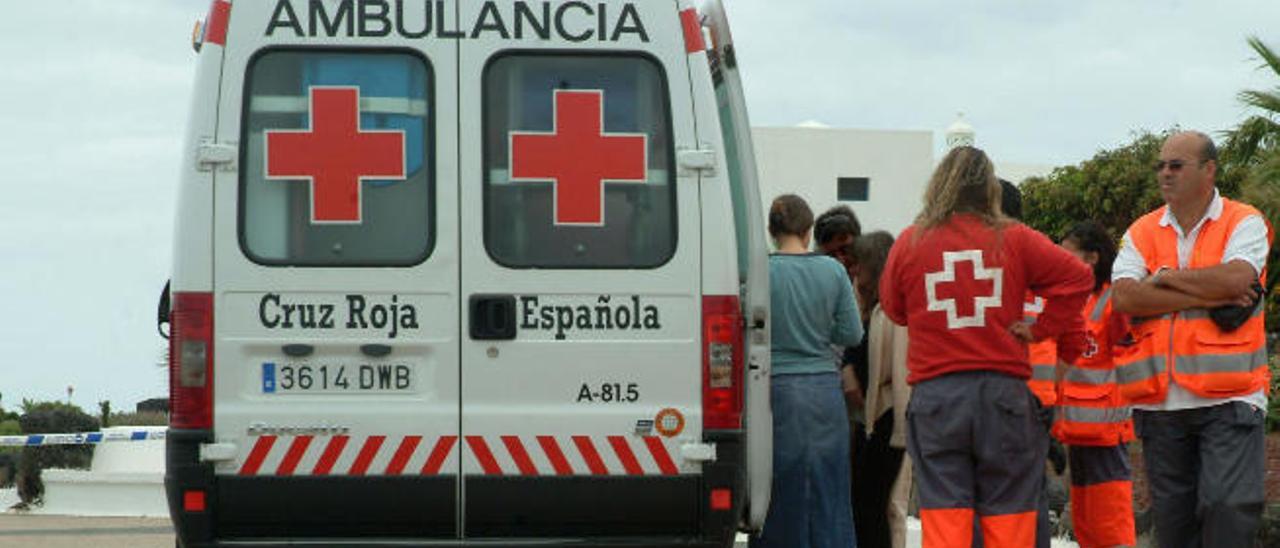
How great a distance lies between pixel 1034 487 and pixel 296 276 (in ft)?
8.51

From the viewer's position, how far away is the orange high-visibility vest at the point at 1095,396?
901 centimetres

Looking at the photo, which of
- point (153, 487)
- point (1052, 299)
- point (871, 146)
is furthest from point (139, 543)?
point (871, 146)

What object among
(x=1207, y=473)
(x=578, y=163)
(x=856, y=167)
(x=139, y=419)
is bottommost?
(x=139, y=419)

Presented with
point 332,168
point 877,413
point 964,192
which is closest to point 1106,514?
point 877,413

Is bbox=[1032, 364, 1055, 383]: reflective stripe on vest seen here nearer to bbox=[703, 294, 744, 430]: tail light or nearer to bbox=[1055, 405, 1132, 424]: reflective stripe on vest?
bbox=[1055, 405, 1132, 424]: reflective stripe on vest

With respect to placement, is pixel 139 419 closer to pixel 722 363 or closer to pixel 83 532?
pixel 83 532

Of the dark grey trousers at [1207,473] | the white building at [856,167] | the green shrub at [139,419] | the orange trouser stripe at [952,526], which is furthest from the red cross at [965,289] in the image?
the white building at [856,167]

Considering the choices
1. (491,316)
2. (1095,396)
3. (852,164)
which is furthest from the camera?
(852,164)

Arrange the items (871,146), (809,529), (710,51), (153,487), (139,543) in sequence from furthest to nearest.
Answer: (871,146), (153,487), (139,543), (809,529), (710,51)

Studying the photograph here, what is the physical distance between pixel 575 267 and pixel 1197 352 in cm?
231

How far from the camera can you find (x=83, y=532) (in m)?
15.6

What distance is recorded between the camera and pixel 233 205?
715 centimetres

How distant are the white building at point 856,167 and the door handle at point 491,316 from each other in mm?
65824

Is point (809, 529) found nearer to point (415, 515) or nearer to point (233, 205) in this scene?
point (415, 515)
